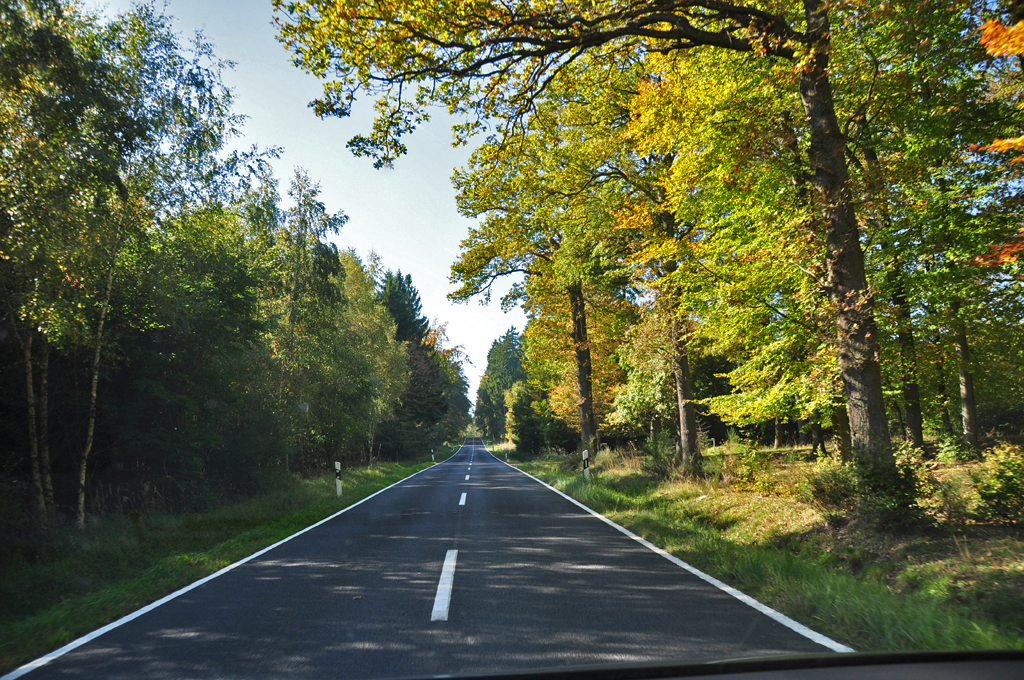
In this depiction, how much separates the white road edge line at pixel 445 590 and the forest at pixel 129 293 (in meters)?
6.44

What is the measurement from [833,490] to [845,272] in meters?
3.03

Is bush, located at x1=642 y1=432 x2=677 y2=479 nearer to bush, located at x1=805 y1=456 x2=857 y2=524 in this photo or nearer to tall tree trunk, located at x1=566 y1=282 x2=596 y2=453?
tall tree trunk, located at x1=566 y1=282 x2=596 y2=453

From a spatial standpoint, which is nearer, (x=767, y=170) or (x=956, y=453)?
(x=767, y=170)

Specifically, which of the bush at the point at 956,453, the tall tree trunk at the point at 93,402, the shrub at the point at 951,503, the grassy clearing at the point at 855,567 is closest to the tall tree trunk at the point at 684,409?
the grassy clearing at the point at 855,567

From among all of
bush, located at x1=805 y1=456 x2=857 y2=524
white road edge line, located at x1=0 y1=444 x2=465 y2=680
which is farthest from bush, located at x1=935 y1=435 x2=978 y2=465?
white road edge line, located at x1=0 y1=444 x2=465 y2=680

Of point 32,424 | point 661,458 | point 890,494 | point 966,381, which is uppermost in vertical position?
point 966,381

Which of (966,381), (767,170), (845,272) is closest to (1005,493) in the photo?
(845,272)

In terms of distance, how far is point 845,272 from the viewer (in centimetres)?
733

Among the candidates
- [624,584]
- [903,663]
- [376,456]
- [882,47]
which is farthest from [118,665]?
[376,456]

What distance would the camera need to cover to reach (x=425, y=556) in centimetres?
740

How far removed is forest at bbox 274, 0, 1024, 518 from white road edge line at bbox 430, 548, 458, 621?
515 cm

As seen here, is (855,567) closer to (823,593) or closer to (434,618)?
(823,593)

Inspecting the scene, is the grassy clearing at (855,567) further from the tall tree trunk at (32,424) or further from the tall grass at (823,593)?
the tall tree trunk at (32,424)

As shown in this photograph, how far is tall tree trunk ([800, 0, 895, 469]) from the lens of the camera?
23.3 ft
